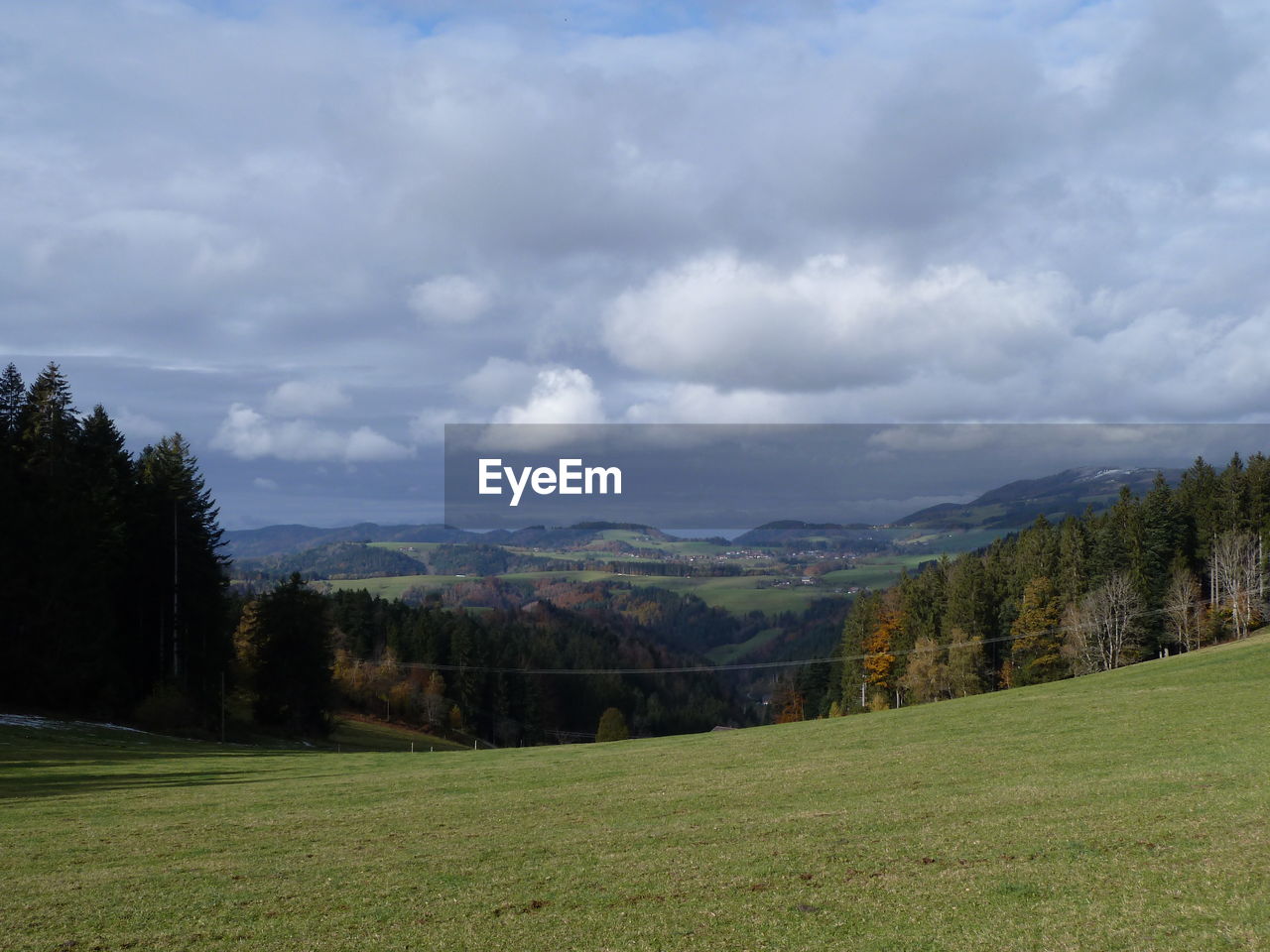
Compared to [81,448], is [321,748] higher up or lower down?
lower down

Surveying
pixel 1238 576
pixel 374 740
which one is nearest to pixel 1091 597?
pixel 1238 576

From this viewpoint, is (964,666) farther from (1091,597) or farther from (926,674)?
(1091,597)

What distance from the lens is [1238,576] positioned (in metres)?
80.0

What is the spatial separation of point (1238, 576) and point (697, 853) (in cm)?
8382

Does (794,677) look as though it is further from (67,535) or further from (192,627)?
(67,535)

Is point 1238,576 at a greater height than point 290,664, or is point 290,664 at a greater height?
point 1238,576

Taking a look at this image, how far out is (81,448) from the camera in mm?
59531

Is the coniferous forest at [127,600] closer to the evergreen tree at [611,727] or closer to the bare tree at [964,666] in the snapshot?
the evergreen tree at [611,727]

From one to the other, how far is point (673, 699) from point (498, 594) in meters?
70.4

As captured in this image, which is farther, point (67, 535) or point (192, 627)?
point (192, 627)

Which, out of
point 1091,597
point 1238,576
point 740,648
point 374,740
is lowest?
point 740,648

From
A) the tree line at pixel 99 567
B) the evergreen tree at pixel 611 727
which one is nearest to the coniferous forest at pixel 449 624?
the tree line at pixel 99 567

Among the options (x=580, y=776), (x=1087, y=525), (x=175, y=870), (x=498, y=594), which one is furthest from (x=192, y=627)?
(x=498, y=594)

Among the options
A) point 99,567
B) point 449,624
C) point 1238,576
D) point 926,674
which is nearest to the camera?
point 99,567
